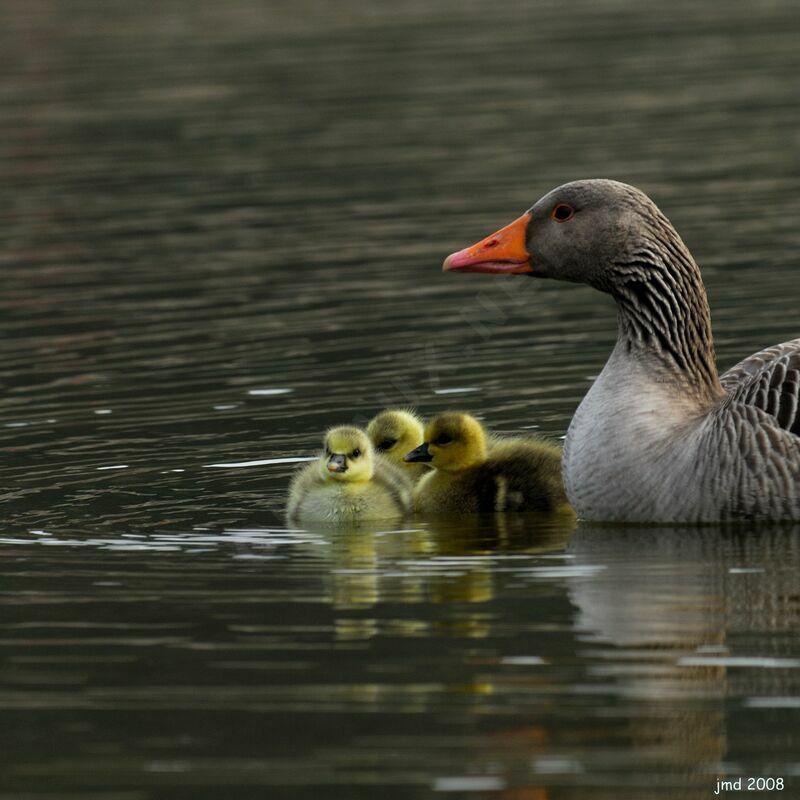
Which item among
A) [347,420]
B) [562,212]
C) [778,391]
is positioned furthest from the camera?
[347,420]

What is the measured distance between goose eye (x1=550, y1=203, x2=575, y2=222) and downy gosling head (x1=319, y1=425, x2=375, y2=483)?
171 centimetres

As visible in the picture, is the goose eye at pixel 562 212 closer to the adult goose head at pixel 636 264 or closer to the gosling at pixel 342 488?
the adult goose head at pixel 636 264

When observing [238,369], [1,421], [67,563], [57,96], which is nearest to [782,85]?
[57,96]

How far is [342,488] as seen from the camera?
1111 cm

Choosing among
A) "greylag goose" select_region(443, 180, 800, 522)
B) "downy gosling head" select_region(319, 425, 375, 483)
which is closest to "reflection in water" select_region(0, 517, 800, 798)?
"greylag goose" select_region(443, 180, 800, 522)

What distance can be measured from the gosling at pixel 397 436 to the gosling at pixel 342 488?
0.92 metres

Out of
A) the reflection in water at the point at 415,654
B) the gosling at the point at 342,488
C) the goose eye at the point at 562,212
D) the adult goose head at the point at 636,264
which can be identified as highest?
the goose eye at the point at 562,212

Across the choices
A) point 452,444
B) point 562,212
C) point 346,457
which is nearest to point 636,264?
point 562,212

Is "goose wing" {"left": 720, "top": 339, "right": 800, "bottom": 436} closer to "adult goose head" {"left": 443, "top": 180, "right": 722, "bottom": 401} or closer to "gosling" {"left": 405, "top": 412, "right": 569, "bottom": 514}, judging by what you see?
"adult goose head" {"left": 443, "top": 180, "right": 722, "bottom": 401}

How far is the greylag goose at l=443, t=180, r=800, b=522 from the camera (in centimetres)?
1046

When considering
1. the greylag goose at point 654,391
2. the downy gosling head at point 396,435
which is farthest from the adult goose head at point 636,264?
the downy gosling head at point 396,435

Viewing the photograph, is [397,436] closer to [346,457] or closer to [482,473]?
[482,473]

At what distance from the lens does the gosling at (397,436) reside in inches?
482

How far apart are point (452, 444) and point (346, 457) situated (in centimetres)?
77
